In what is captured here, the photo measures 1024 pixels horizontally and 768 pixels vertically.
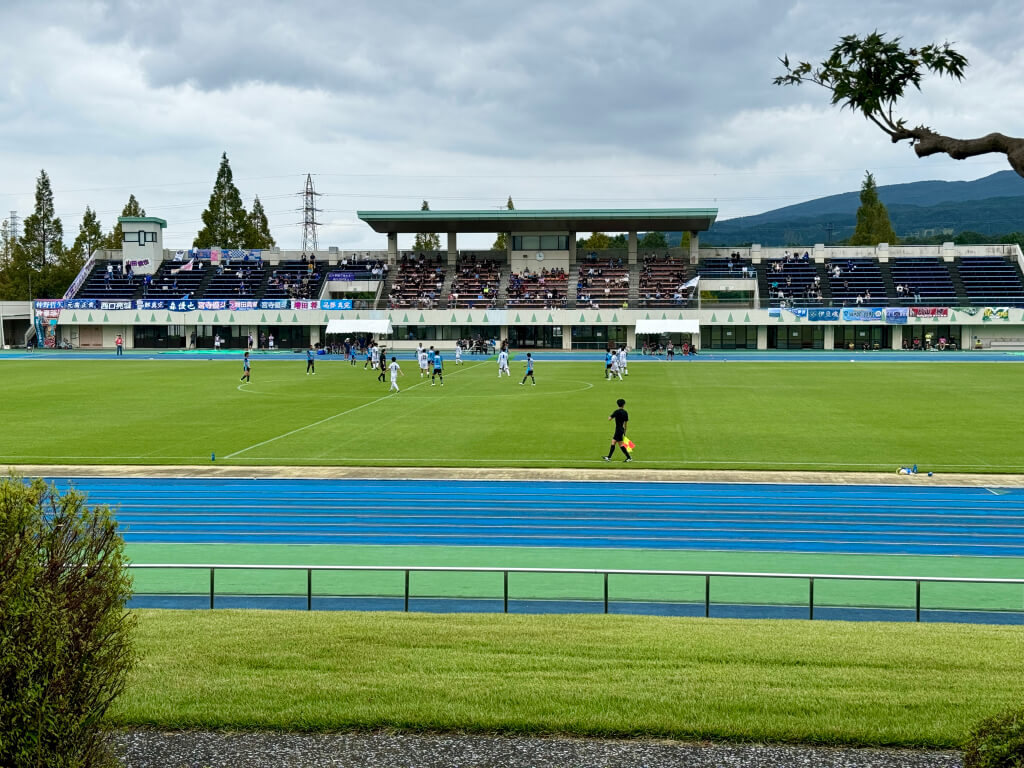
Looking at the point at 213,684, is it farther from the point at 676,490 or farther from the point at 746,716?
the point at 676,490

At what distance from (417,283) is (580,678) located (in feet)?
249

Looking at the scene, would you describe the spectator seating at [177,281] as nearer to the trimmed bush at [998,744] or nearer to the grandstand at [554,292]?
the grandstand at [554,292]

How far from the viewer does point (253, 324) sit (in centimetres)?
7650

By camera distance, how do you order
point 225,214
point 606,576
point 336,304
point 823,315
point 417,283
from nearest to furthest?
point 606,576 → point 823,315 → point 336,304 → point 417,283 → point 225,214

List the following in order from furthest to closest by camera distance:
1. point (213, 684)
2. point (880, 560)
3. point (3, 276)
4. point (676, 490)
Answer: point (3, 276), point (676, 490), point (880, 560), point (213, 684)

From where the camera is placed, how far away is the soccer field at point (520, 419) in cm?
2325

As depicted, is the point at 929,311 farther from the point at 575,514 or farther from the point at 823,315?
the point at 575,514

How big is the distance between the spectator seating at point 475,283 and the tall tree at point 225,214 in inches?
1212

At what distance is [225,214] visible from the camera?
99.4 m

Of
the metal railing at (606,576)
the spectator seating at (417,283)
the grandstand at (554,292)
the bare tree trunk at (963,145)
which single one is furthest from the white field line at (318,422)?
the spectator seating at (417,283)

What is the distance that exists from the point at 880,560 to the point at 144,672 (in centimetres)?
1151

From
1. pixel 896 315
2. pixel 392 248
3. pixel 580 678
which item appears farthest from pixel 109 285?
pixel 580 678

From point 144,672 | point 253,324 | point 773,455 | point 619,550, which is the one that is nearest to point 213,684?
point 144,672

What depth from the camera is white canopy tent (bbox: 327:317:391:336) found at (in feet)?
239
